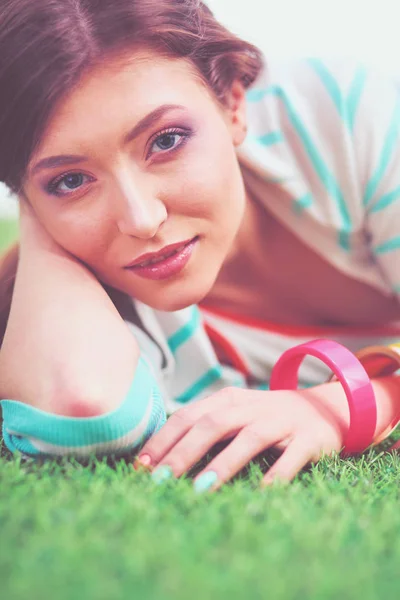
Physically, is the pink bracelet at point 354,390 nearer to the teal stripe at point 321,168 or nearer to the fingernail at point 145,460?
the fingernail at point 145,460

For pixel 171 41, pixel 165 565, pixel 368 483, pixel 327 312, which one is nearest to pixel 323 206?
pixel 327 312

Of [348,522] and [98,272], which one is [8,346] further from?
[348,522]

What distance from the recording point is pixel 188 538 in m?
0.57

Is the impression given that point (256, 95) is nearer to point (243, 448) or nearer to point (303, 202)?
point (303, 202)

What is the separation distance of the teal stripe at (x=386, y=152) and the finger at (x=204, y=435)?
482 mm

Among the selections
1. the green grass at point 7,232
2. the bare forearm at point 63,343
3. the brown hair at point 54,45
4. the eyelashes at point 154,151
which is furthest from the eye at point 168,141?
the green grass at point 7,232

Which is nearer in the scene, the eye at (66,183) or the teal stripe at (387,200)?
the eye at (66,183)

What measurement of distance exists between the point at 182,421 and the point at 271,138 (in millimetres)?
569

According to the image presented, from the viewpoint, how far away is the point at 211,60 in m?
1.01

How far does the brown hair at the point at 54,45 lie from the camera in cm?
87

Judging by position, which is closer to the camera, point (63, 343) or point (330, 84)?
point (63, 343)

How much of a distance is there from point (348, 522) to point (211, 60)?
66 centimetres

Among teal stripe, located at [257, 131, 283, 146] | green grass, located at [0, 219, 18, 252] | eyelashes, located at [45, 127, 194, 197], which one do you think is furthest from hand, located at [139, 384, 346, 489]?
green grass, located at [0, 219, 18, 252]

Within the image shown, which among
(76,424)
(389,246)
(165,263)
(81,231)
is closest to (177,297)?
(165,263)
